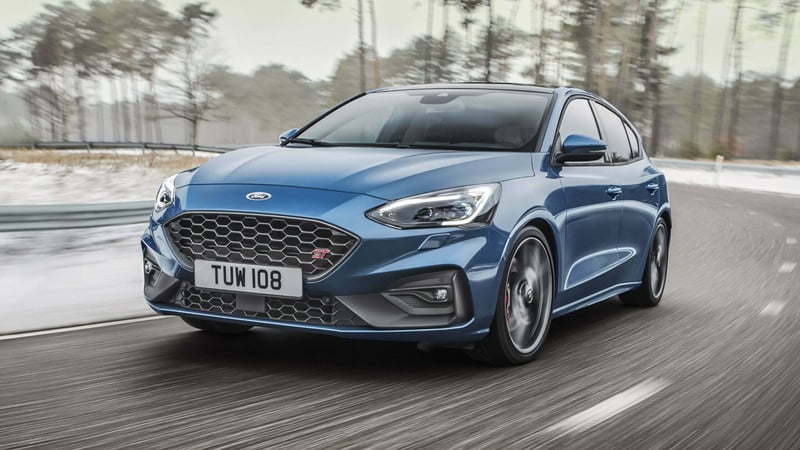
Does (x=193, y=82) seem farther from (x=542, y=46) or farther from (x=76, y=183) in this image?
(x=76, y=183)

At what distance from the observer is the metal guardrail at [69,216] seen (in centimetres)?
789

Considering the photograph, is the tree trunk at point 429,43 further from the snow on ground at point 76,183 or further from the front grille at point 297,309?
the front grille at point 297,309

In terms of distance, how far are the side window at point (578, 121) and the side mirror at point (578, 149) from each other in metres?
0.18

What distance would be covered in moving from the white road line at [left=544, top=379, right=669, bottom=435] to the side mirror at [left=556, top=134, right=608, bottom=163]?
1.36 meters

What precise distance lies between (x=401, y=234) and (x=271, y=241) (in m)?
0.60

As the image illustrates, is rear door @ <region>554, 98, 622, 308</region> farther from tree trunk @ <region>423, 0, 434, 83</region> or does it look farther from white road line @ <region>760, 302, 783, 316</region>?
tree trunk @ <region>423, 0, 434, 83</region>

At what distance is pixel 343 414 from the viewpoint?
4.02m

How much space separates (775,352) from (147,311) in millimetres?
4014


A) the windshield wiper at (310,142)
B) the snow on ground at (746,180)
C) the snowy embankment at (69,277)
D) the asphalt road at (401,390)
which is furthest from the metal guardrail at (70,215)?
the snow on ground at (746,180)

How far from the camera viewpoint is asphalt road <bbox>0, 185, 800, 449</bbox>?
12.3 ft

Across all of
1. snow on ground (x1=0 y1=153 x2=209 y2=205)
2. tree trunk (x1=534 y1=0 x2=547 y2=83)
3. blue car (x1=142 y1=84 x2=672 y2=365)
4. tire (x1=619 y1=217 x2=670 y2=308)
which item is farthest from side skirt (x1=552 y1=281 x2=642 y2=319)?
Answer: tree trunk (x1=534 y1=0 x2=547 y2=83)

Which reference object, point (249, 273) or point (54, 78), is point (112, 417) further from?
point (54, 78)

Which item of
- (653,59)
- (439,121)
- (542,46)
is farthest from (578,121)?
(542,46)

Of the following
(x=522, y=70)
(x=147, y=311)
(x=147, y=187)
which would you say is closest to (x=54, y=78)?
(x=522, y=70)
